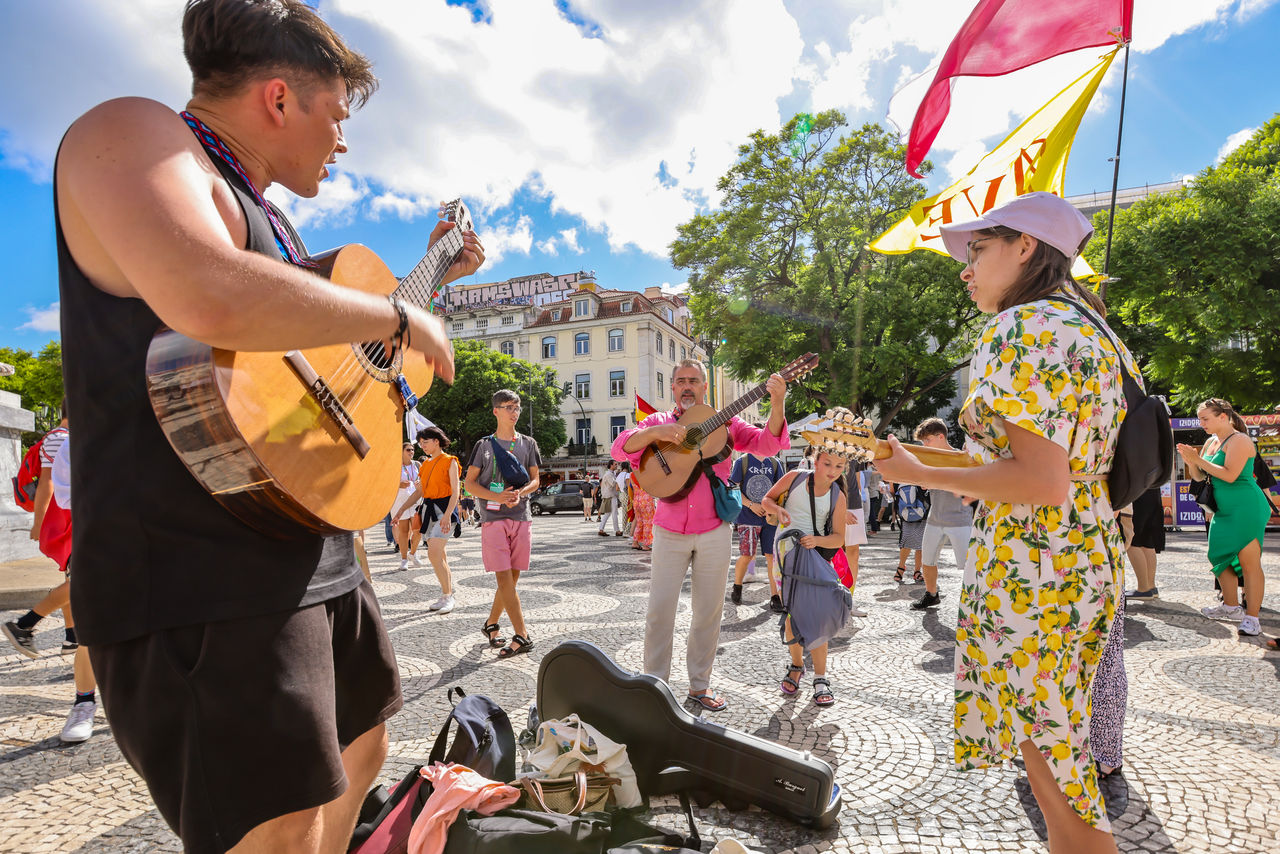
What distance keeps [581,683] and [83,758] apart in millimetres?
2648

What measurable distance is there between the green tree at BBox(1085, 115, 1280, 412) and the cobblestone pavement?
43.0ft

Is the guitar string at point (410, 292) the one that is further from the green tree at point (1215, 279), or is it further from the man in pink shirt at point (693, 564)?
the green tree at point (1215, 279)

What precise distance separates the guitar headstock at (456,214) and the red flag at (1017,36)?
256 centimetres

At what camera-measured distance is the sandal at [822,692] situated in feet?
A: 14.0

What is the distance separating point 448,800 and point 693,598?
2181mm

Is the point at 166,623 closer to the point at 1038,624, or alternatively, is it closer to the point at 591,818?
the point at 591,818

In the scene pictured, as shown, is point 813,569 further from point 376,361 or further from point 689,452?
point 376,361

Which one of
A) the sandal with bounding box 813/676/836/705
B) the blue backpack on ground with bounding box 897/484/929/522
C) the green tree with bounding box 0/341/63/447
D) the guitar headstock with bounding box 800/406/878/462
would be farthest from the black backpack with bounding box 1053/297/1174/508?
the green tree with bounding box 0/341/63/447

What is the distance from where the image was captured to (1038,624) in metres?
1.86

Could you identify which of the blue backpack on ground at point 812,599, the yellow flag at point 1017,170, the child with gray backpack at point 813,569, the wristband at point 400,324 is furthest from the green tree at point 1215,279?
the wristband at point 400,324

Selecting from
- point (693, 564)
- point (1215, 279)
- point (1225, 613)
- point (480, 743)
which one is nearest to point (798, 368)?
point (693, 564)

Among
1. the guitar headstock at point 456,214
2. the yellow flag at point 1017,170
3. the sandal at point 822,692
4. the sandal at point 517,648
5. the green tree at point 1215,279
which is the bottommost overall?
the sandal at point 517,648

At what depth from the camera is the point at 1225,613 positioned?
6367 millimetres

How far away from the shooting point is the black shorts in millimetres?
1111
